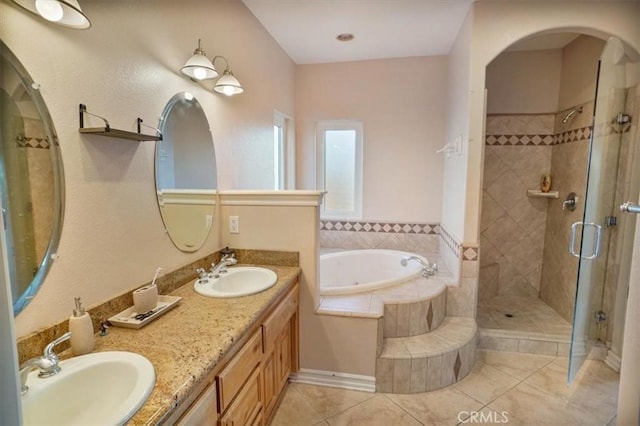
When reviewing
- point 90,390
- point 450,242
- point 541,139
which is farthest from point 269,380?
point 541,139

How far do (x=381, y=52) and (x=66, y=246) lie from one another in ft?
10.7

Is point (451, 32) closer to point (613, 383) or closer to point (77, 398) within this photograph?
point (613, 383)

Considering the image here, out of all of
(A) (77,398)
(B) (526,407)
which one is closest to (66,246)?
(A) (77,398)

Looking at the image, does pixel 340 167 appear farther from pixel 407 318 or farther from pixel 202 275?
pixel 202 275

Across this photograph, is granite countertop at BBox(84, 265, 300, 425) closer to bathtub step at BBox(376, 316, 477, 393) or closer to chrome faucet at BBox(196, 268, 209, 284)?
chrome faucet at BBox(196, 268, 209, 284)

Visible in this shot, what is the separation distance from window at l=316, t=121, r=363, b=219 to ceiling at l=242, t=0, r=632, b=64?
788 mm

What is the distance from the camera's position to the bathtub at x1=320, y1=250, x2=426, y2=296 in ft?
11.0

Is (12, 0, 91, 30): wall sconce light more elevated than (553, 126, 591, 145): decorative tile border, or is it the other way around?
(12, 0, 91, 30): wall sconce light

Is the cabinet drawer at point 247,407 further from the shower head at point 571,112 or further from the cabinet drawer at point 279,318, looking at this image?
the shower head at point 571,112

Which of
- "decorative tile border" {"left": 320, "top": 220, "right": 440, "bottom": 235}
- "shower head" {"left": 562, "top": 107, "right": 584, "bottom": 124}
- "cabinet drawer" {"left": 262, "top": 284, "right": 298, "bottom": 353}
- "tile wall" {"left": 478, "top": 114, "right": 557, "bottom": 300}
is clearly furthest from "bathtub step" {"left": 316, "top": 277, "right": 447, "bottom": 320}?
"shower head" {"left": 562, "top": 107, "right": 584, "bottom": 124}

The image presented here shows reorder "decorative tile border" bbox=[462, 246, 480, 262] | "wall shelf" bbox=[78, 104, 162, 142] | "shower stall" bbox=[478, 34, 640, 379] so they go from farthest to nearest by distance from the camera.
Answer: "decorative tile border" bbox=[462, 246, 480, 262]
"shower stall" bbox=[478, 34, 640, 379]
"wall shelf" bbox=[78, 104, 162, 142]

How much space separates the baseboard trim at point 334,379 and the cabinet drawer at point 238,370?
83 cm

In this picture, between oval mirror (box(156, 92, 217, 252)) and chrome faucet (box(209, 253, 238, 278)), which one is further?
chrome faucet (box(209, 253, 238, 278))

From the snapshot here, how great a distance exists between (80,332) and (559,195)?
12.3 feet
